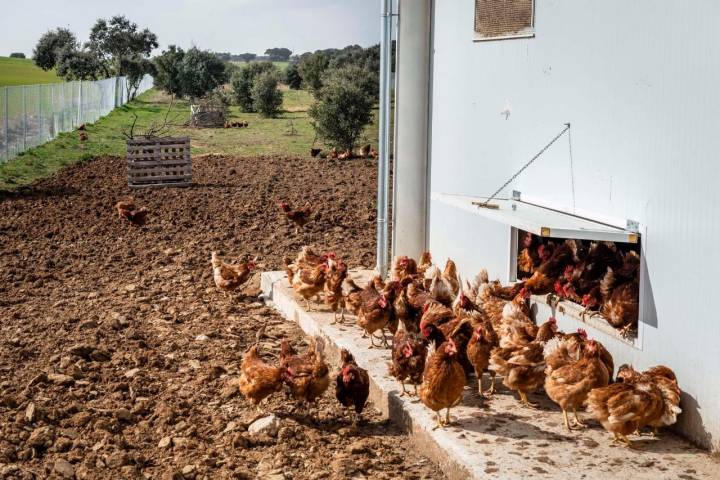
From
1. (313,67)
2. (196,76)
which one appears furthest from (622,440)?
(196,76)

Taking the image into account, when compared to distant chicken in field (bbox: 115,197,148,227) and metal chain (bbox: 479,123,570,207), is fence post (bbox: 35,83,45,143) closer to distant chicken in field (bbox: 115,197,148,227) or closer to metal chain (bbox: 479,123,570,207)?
distant chicken in field (bbox: 115,197,148,227)

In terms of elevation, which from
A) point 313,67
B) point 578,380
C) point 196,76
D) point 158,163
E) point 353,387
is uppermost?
point 313,67

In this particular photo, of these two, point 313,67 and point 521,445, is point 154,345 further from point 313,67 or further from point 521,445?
point 313,67

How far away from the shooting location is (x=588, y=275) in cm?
806

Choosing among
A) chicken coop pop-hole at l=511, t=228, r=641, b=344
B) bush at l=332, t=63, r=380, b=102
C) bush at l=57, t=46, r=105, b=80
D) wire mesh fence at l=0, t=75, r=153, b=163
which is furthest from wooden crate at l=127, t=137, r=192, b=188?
bush at l=57, t=46, r=105, b=80

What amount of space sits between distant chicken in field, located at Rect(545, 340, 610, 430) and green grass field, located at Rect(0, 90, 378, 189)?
17997 millimetres

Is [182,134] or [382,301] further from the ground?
[182,134]

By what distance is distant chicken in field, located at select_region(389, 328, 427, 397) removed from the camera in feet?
23.9

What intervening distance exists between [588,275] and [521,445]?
7.31 ft

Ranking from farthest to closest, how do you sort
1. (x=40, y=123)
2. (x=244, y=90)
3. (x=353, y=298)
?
1. (x=244, y=90)
2. (x=40, y=123)
3. (x=353, y=298)

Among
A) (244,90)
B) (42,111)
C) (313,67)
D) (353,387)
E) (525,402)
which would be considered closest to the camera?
(525,402)

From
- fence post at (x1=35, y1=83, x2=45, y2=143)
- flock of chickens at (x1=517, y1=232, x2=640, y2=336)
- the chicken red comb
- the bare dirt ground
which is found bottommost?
the bare dirt ground

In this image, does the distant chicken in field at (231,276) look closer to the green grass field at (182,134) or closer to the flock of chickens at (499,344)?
the flock of chickens at (499,344)

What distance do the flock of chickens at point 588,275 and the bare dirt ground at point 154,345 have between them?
1.96 metres
